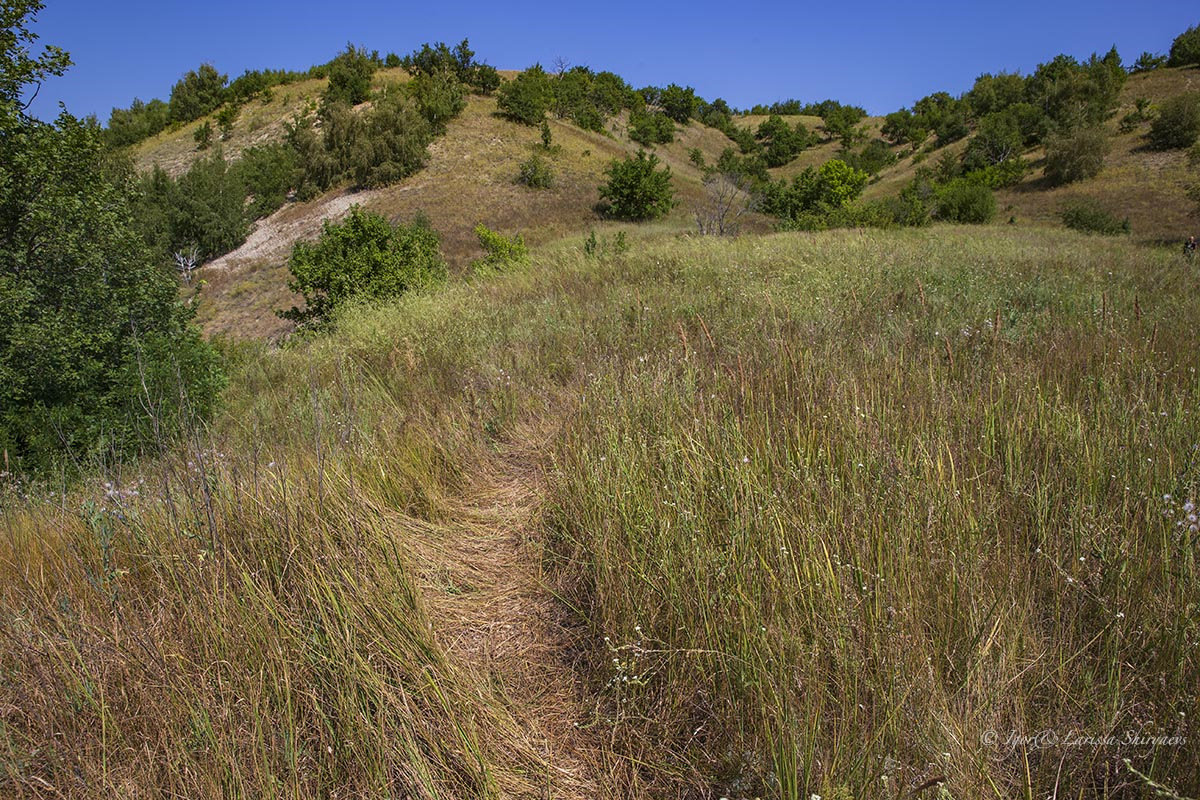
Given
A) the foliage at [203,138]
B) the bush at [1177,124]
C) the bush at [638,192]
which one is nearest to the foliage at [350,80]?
the foliage at [203,138]

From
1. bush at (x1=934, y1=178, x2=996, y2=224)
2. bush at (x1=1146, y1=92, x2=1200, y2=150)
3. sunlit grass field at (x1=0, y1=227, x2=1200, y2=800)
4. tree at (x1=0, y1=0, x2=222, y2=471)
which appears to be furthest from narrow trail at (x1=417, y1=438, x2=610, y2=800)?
bush at (x1=1146, y1=92, x2=1200, y2=150)

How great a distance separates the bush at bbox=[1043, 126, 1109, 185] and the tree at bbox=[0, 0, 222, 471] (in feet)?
170

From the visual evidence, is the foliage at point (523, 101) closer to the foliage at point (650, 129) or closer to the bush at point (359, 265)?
the foliage at point (650, 129)

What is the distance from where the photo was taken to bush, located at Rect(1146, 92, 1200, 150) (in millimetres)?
36156

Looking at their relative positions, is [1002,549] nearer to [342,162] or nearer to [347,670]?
[347,670]

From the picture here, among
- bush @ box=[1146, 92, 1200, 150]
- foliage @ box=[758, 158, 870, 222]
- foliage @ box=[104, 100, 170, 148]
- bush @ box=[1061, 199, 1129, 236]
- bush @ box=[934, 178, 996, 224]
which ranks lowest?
bush @ box=[1061, 199, 1129, 236]

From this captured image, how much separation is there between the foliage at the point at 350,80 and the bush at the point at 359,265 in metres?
31.8

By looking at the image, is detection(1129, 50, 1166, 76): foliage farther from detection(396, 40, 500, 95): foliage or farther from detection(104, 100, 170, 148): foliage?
detection(104, 100, 170, 148): foliage

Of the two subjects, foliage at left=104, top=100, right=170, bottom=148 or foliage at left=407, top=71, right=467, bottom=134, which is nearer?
foliage at left=407, top=71, right=467, bottom=134

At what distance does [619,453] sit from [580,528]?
385 millimetres


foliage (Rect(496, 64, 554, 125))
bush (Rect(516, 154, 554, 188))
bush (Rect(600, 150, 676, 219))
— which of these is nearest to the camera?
bush (Rect(600, 150, 676, 219))

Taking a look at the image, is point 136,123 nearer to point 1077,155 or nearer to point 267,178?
point 267,178

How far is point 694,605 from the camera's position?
1613mm

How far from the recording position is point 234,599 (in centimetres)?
163
